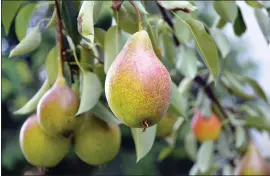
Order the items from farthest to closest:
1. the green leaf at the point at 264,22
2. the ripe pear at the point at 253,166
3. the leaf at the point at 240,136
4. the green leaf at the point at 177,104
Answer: the leaf at the point at 240,136 < the ripe pear at the point at 253,166 < the green leaf at the point at 264,22 < the green leaf at the point at 177,104

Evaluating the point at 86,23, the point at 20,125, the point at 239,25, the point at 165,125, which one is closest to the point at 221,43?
the point at 239,25

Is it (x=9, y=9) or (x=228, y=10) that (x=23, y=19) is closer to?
(x=9, y=9)

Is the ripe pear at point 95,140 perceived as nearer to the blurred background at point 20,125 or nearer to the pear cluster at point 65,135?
the pear cluster at point 65,135

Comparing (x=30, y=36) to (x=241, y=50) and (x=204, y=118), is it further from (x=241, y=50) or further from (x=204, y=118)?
(x=241, y=50)

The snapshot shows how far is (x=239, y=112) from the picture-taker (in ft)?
3.77

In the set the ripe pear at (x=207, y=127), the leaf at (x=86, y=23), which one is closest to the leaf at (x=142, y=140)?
the leaf at (x=86, y=23)

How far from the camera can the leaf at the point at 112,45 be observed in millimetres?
549

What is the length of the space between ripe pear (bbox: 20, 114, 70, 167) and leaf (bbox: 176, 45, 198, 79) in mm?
277

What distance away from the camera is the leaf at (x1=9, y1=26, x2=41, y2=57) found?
0.60m

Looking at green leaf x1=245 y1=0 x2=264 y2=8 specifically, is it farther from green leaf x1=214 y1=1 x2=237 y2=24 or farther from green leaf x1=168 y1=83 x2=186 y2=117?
green leaf x1=168 y1=83 x2=186 y2=117

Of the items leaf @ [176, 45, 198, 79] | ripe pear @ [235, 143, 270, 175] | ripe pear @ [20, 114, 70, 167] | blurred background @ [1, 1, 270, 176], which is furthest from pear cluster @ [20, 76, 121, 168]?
blurred background @ [1, 1, 270, 176]

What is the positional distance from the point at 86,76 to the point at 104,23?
19cm

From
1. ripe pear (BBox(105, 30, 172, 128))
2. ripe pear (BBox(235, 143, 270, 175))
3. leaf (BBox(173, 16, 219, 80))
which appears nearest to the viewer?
ripe pear (BBox(105, 30, 172, 128))

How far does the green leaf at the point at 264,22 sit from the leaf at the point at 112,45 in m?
0.26
